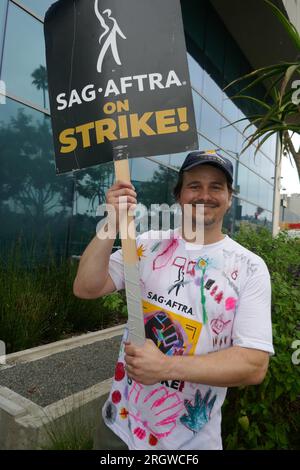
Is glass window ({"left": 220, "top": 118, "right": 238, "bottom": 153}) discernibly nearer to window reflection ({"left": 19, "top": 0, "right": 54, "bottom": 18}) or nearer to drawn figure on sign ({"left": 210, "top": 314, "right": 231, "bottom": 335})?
window reflection ({"left": 19, "top": 0, "right": 54, "bottom": 18})

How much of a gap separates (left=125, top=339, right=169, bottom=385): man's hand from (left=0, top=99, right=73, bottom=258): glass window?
15.0ft

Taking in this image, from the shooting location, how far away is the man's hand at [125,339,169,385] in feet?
4.49

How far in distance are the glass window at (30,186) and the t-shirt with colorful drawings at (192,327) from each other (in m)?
4.35

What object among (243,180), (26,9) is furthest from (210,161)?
(243,180)

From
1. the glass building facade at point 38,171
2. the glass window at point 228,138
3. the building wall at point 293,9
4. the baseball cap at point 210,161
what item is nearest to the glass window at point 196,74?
the glass building facade at point 38,171

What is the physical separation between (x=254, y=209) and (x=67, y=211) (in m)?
11.7

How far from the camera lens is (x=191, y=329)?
161 centimetres

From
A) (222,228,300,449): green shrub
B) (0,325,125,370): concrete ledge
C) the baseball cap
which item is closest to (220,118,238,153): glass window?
(0,325,125,370): concrete ledge

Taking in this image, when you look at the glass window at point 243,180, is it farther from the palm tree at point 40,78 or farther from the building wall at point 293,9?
the palm tree at point 40,78

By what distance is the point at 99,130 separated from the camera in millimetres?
1716

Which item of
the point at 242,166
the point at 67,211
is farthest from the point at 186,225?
the point at 242,166

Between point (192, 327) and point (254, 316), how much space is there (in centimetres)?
27

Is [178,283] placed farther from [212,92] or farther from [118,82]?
[212,92]

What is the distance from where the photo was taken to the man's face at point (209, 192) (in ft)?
5.90
